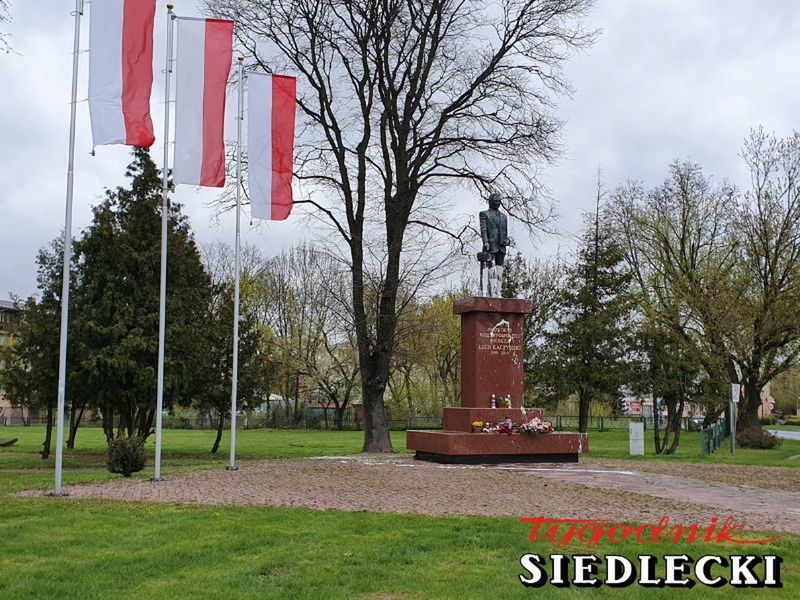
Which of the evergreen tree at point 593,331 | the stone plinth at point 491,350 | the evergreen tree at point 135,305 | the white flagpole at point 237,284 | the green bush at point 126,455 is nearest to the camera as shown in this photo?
the green bush at point 126,455

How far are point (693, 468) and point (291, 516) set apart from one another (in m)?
11.8

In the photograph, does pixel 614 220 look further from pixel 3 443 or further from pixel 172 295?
pixel 3 443

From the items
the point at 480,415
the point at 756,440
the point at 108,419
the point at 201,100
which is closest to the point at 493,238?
the point at 480,415

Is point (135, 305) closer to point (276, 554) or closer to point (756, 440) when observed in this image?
point (276, 554)

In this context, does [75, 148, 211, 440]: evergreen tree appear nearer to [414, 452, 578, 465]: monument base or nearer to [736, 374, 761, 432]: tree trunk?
[414, 452, 578, 465]: monument base

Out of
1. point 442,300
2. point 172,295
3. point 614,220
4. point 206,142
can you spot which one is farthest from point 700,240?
point 206,142

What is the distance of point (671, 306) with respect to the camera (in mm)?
36156

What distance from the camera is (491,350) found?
1970 cm

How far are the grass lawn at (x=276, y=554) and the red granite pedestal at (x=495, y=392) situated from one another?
8575mm

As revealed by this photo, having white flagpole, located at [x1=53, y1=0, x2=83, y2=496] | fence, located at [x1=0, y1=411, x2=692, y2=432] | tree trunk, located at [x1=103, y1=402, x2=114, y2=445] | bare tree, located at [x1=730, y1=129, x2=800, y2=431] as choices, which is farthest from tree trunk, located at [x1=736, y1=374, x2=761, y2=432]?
white flagpole, located at [x1=53, y1=0, x2=83, y2=496]

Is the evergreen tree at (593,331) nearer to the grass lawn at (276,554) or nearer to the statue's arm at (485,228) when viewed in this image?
the statue's arm at (485,228)

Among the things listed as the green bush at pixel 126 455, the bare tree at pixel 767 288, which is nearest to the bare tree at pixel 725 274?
the bare tree at pixel 767 288

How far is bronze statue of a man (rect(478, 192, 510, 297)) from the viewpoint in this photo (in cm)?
2089

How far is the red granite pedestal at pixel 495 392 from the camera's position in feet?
61.7
